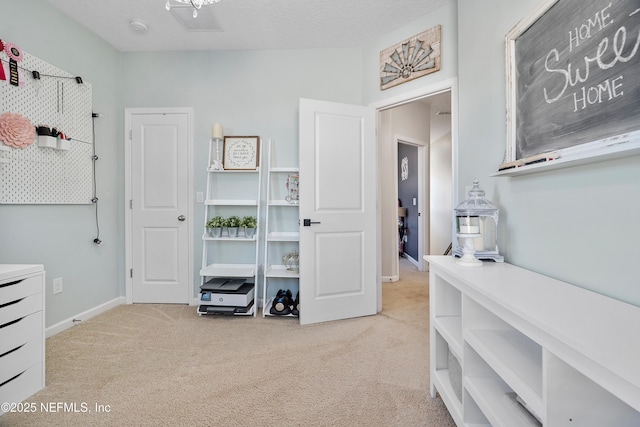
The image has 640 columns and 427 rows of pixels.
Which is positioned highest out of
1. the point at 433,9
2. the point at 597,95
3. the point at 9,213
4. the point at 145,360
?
the point at 433,9

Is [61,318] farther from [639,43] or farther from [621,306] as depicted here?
[639,43]

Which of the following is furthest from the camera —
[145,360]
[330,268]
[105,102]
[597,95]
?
[105,102]

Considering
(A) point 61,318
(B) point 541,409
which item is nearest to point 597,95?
(B) point 541,409

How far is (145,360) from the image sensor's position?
6.05 feet

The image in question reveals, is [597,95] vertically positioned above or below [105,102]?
below

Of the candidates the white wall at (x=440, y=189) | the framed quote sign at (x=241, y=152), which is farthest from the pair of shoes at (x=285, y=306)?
the white wall at (x=440, y=189)

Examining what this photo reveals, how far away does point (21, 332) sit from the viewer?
56.7 inches

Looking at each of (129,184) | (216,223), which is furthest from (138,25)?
(216,223)

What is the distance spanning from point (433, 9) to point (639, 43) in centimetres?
191

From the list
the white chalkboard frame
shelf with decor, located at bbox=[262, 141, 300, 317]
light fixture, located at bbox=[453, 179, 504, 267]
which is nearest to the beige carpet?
shelf with decor, located at bbox=[262, 141, 300, 317]

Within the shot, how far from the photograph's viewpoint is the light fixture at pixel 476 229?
1307mm

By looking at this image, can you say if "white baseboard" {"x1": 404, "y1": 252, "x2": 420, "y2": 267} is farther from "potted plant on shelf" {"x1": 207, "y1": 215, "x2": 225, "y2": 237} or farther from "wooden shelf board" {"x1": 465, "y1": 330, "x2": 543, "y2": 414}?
"wooden shelf board" {"x1": 465, "y1": 330, "x2": 543, "y2": 414}

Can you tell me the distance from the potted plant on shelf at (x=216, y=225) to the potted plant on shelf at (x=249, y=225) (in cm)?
20

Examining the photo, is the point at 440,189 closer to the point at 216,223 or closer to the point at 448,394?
the point at 216,223
